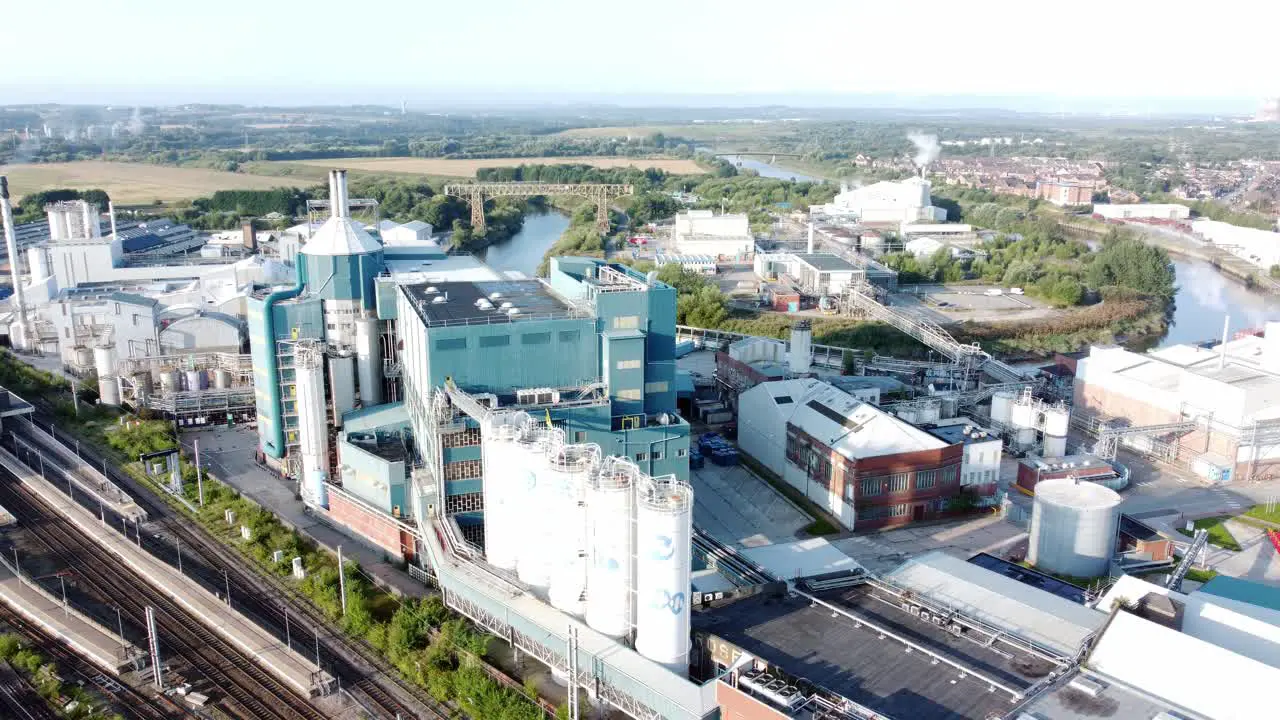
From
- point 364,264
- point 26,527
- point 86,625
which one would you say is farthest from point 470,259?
point 86,625

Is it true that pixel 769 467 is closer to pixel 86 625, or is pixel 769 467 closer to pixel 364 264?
pixel 364 264

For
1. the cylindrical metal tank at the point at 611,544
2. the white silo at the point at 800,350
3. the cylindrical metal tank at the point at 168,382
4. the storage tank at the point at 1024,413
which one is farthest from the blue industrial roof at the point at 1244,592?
the cylindrical metal tank at the point at 168,382

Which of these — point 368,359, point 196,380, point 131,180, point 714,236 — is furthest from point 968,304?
point 131,180

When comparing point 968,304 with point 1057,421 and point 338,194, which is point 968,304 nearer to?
point 1057,421

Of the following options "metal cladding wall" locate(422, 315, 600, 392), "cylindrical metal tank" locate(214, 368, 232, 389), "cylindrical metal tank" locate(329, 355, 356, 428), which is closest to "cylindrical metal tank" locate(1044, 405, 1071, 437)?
→ "metal cladding wall" locate(422, 315, 600, 392)

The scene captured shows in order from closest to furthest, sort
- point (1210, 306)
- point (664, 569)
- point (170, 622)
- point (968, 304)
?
point (664, 569) < point (170, 622) < point (968, 304) < point (1210, 306)

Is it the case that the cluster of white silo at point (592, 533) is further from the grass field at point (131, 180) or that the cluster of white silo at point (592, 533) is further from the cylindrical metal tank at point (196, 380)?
the grass field at point (131, 180)
